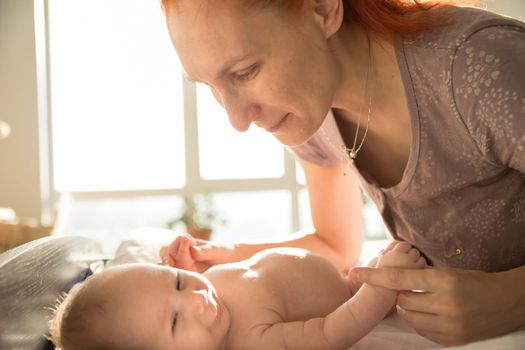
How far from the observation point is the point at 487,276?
3.38 ft

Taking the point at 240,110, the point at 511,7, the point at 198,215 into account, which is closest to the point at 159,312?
the point at 240,110

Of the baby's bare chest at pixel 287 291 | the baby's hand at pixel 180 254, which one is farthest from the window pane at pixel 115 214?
the baby's bare chest at pixel 287 291

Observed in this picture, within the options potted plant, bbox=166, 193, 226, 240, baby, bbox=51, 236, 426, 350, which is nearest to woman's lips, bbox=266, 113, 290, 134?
baby, bbox=51, 236, 426, 350

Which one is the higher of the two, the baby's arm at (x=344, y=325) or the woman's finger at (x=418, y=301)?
the woman's finger at (x=418, y=301)

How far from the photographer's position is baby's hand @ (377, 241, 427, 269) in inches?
46.4

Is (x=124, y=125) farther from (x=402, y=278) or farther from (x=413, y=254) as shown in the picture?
(x=402, y=278)

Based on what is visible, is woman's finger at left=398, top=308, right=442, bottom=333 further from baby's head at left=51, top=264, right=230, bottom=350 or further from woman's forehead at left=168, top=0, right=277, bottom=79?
woman's forehead at left=168, top=0, right=277, bottom=79

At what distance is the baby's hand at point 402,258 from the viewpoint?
118 centimetres

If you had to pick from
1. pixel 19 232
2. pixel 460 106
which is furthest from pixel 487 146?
pixel 19 232

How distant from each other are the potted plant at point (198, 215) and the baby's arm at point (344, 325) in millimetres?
4440

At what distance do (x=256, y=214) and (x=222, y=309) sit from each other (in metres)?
4.92

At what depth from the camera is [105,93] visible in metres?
5.85

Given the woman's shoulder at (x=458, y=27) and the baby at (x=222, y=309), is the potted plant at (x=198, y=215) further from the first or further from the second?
the woman's shoulder at (x=458, y=27)

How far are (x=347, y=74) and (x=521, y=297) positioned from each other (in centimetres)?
65
